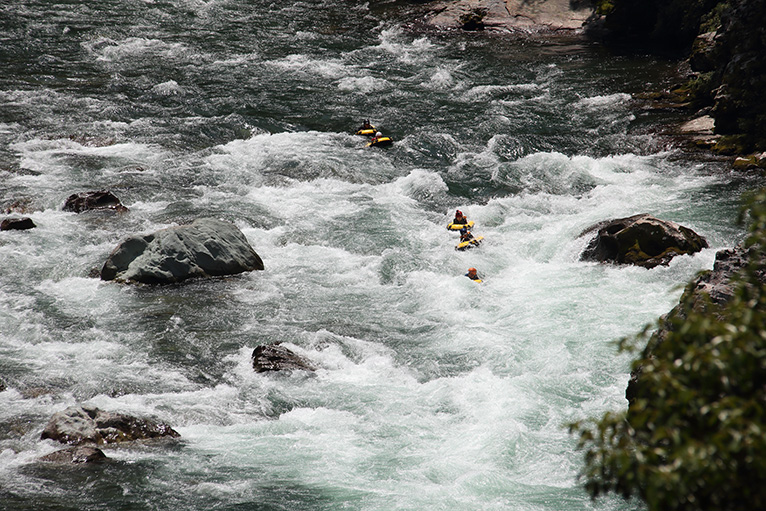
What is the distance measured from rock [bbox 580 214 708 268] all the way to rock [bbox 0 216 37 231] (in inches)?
465

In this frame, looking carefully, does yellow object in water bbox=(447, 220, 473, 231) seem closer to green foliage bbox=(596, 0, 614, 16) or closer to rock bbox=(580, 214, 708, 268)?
rock bbox=(580, 214, 708, 268)

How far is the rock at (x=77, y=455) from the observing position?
9297mm

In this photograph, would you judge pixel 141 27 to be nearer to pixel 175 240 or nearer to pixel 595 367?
pixel 175 240

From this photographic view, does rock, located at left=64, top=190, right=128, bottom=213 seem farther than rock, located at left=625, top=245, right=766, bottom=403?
Yes

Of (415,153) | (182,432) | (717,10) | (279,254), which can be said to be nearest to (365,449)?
(182,432)

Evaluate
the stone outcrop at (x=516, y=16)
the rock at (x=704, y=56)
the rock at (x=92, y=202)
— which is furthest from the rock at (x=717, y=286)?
the stone outcrop at (x=516, y=16)

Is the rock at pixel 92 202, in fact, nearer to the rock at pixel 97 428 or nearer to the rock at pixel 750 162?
the rock at pixel 97 428

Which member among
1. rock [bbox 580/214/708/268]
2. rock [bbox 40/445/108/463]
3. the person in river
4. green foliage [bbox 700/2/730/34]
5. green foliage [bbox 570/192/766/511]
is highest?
green foliage [bbox 570/192/766/511]

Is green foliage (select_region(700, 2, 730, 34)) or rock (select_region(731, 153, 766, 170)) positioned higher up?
green foliage (select_region(700, 2, 730, 34))

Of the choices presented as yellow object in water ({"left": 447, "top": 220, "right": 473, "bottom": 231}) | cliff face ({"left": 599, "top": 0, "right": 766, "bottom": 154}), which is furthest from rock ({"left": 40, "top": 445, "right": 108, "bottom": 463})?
cliff face ({"left": 599, "top": 0, "right": 766, "bottom": 154})

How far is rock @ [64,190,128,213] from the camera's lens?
1694 centimetres

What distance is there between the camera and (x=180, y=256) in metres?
14.6

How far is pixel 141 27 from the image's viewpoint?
30.8 metres

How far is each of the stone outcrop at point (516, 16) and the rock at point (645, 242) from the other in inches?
743
